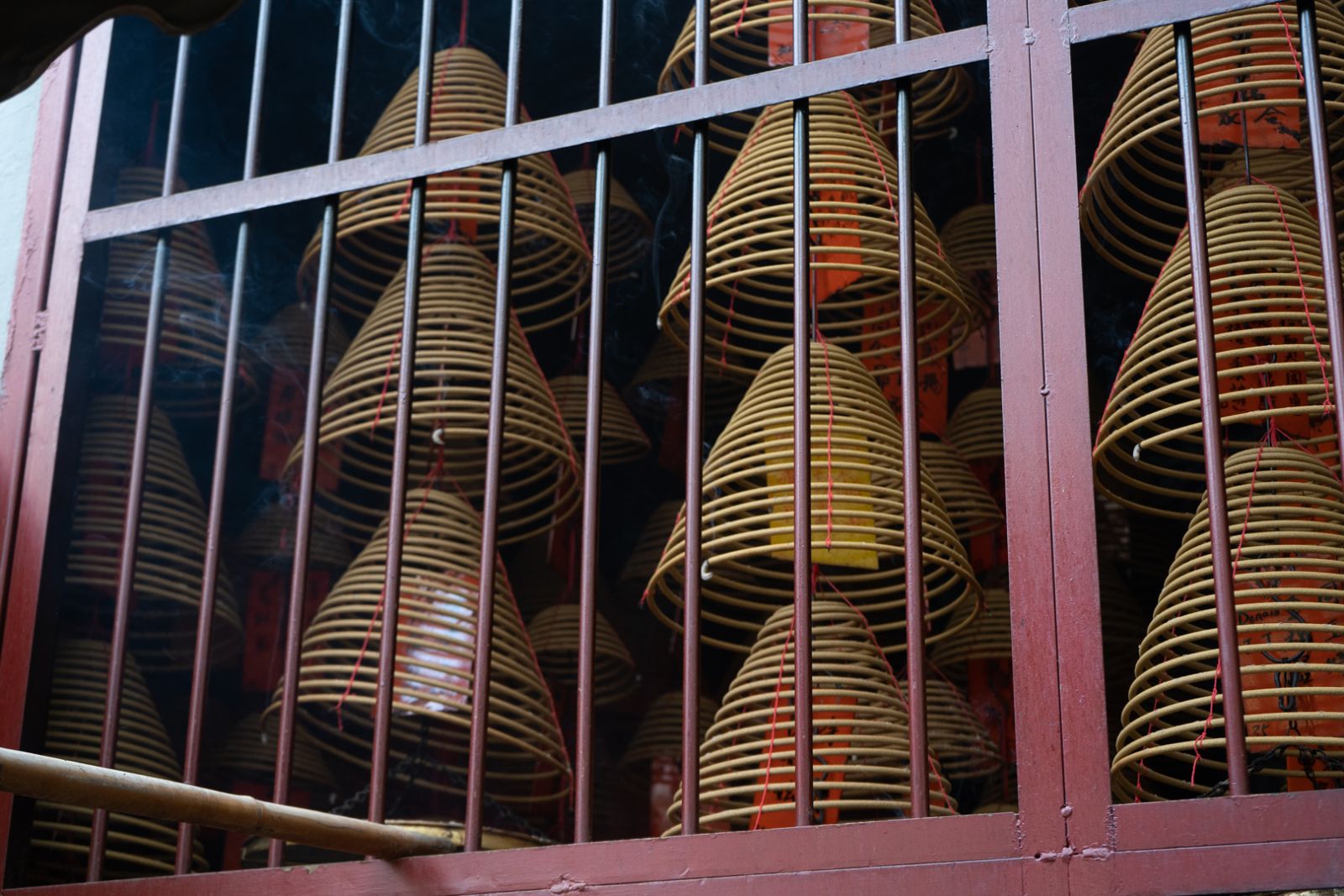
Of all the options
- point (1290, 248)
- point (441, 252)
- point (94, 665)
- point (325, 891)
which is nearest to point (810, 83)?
point (1290, 248)

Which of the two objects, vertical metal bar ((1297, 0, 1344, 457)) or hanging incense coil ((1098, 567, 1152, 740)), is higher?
Result: vertical metal bar ((1297, 0, 1344, 457))

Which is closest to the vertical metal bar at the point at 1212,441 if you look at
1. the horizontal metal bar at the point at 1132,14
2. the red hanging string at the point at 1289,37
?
the horizontal metal bar at the point at 1132,14

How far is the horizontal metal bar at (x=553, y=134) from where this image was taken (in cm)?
381

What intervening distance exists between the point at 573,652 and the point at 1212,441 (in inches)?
121

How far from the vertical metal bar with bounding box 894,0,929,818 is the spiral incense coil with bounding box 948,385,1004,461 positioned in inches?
71.6

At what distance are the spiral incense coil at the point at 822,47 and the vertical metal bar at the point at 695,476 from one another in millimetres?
295

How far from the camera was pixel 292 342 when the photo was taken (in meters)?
5.73

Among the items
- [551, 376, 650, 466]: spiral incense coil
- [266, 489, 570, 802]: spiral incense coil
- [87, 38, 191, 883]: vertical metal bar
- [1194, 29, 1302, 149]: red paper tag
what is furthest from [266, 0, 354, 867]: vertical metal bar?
[1194, 29, 1302, 149]: red paper tag

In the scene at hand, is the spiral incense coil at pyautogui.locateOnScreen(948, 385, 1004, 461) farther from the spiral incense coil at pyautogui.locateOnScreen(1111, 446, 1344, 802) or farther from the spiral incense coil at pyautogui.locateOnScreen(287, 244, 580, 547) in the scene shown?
the spiral incense coil at pyautogui.locateOnScreen(1111, 446, 1344, 802)

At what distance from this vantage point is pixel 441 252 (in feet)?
16.1

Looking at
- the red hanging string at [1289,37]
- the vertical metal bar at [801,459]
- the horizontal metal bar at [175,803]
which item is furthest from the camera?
the red hanging string at [1289,37]

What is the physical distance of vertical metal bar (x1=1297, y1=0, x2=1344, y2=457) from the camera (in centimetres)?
319

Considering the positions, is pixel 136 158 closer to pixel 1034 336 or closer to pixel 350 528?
pixel 350 528

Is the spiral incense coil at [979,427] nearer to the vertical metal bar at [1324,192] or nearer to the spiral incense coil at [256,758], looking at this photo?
the spiral incense coil at [256,758]
